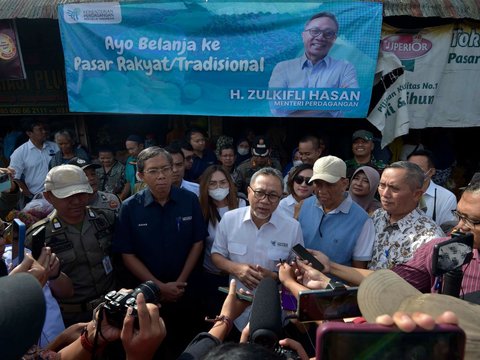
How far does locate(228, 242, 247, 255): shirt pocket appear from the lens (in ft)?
8.16

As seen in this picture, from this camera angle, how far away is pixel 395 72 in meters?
4.51

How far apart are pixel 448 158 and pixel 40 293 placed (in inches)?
243

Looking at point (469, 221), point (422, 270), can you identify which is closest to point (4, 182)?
point (422, 270)

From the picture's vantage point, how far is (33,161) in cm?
516

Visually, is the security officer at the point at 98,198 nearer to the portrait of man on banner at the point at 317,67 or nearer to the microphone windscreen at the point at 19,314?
the microphone windscreen at the point at 19,314

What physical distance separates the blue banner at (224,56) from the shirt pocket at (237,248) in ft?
8.38

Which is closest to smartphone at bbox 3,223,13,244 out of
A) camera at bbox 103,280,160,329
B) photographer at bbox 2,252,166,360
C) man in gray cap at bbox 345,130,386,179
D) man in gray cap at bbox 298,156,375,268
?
photographer at bbox 2,252,166,360

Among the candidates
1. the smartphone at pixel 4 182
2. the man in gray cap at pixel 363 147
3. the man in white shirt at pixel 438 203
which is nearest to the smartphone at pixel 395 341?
the smartphone at pixel 4 182

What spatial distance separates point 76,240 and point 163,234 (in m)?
0.59

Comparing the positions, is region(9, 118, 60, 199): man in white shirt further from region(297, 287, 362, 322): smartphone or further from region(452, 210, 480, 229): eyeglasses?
region(452, 210, 480, 229): eyeglasses

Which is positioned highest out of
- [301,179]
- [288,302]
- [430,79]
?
[430,79]

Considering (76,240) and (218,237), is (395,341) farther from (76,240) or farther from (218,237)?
(76,240)

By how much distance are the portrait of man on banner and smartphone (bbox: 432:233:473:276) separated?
10.9ft

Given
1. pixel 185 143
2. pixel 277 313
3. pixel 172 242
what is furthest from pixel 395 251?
pixel 185 143
